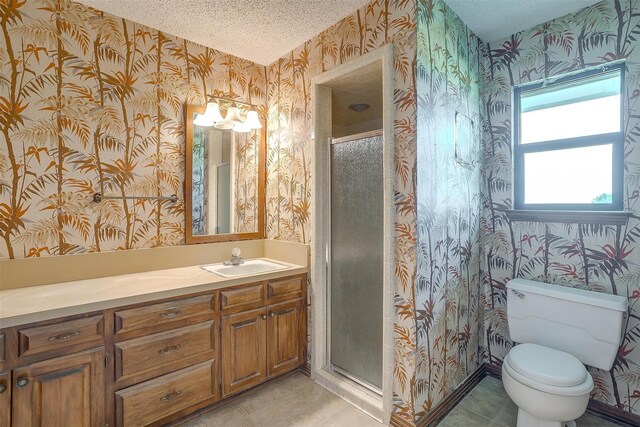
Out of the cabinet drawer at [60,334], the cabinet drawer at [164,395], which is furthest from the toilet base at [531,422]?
the cabinet drawer at [60,334]

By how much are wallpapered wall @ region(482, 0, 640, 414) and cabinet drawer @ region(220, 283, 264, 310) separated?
176cm

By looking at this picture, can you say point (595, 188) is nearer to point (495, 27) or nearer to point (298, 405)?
point (495, 27)

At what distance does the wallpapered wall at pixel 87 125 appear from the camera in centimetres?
170

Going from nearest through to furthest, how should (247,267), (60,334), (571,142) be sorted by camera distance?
(60,334), (571,142), (247,267)

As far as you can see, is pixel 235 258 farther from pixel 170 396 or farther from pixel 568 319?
pixel 568 319

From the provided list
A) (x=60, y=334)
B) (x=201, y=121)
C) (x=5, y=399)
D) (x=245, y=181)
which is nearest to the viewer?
(x=5, y=399)

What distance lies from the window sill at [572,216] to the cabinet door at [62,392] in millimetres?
2736

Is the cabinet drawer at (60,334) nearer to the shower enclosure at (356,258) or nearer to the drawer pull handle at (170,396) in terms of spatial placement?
the drawer pull handle at (170,396)

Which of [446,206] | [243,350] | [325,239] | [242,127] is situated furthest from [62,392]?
[446,206]

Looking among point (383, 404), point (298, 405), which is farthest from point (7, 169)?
point (383, 404)

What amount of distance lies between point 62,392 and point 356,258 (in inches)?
67.0

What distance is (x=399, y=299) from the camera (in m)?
1.78

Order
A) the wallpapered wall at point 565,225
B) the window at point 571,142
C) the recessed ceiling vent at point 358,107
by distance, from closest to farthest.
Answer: the wallpapered wall at point 565,225
the window at point 571,142
the recessed ceiling vent at point 358,107

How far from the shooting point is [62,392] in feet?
4.65
